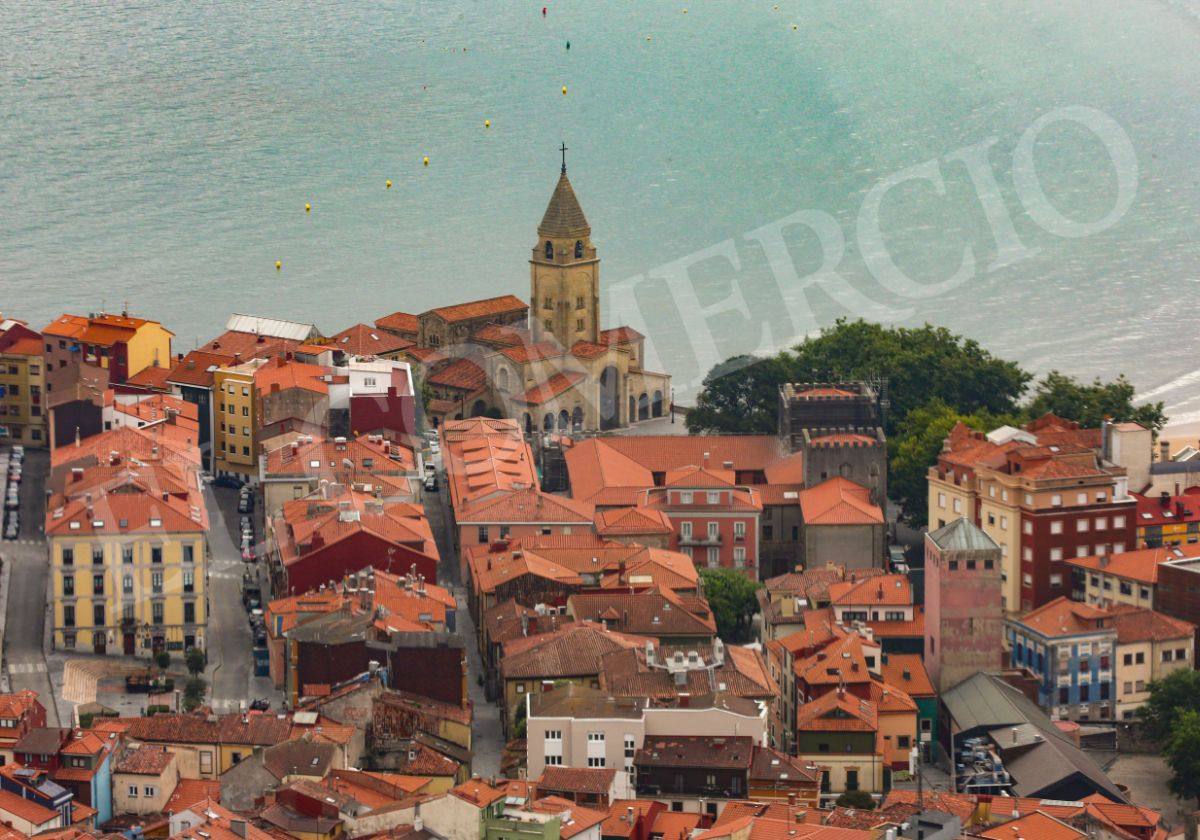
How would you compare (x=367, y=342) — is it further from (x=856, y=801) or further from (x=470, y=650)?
(x=856, y=801)

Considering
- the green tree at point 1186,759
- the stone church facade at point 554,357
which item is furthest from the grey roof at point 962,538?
the stone church facade at point 554,357

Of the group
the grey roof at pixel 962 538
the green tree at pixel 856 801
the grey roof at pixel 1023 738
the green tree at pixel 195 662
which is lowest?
the green tree at pixel 856 801

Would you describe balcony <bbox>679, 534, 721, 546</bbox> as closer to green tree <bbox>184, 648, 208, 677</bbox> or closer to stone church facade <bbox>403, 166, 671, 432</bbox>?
stone church facade <bbox>403, 166, 671, 432</bbox>

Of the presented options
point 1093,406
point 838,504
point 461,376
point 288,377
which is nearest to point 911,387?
point 1093,406

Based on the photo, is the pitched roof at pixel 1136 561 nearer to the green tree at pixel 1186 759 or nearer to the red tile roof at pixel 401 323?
the green tree at pixel 1186 759

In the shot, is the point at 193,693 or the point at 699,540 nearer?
the point at 193,693
